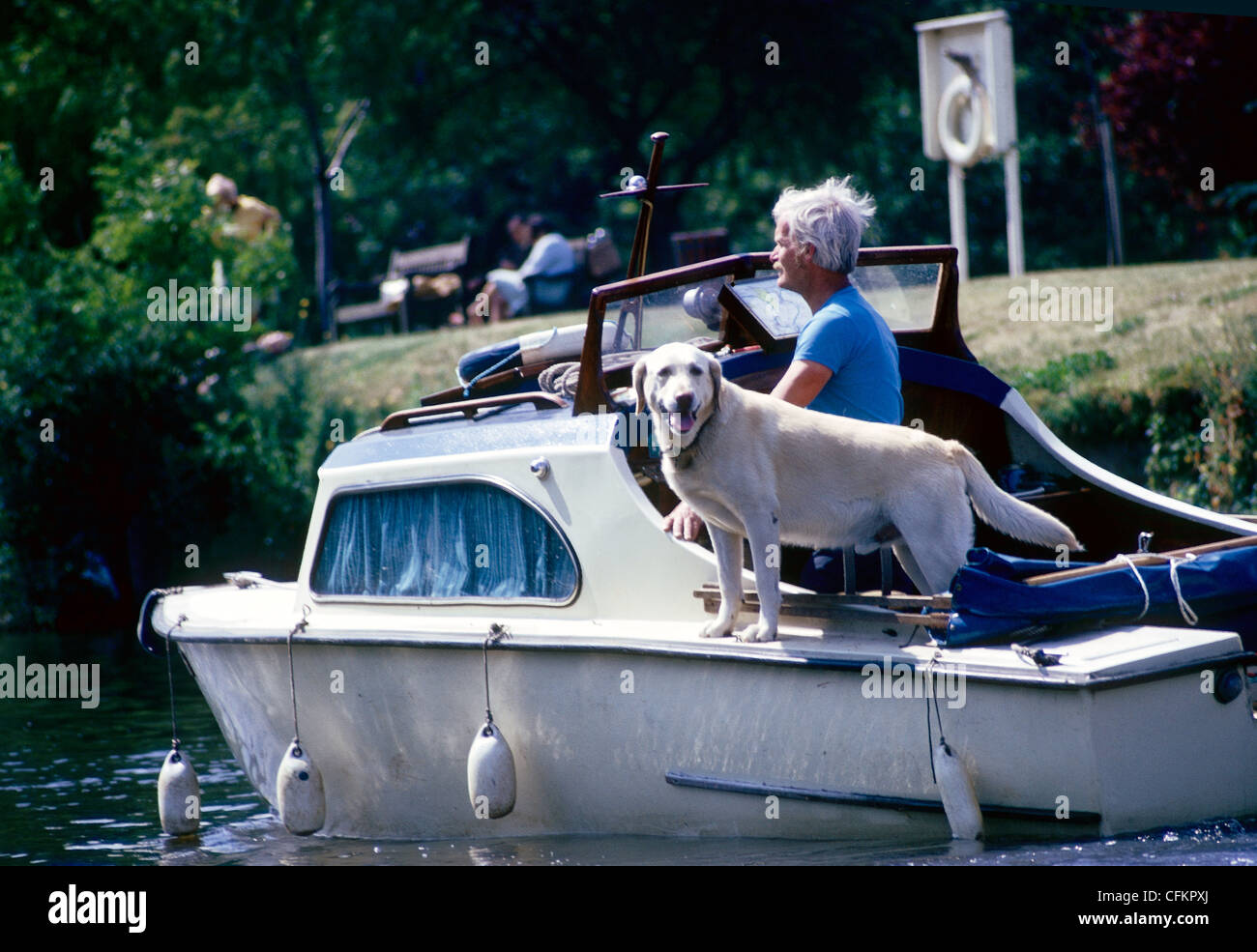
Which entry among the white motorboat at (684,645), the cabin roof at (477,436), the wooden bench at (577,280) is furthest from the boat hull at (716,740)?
the wooden bench at (577,280)

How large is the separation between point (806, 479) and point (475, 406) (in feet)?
6.40

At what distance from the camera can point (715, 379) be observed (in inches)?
204

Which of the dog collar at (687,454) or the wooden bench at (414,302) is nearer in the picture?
the dog collar at (687,454)

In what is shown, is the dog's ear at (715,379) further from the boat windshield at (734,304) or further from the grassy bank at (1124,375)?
the grassy bank at (1124,375)

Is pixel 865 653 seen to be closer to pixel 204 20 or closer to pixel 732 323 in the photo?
pixel 732 323

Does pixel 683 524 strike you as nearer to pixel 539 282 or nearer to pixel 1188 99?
pixel 539 282

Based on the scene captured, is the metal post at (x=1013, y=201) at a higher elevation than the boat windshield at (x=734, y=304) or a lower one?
higher

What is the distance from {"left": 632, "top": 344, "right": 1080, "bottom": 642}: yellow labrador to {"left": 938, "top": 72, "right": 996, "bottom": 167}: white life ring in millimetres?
13146

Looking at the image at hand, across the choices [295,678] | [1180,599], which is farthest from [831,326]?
[295,678]

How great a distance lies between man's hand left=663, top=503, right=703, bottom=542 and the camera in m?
5.80

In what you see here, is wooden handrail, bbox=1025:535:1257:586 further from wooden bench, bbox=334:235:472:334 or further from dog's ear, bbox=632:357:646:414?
wooden bench, bbox=334:235:472:334

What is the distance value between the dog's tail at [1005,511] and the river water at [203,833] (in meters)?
1.05

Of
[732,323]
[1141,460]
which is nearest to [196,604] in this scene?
[732,323]

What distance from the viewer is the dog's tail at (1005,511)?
5438 mm
